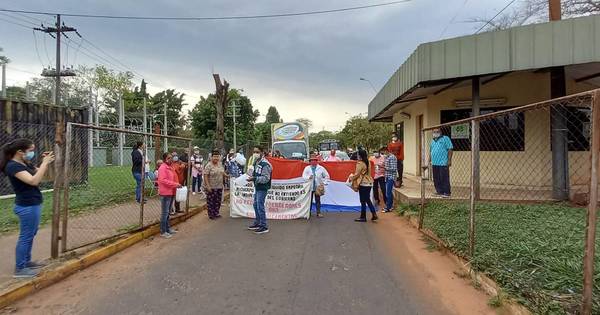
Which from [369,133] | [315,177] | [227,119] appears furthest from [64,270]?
[227,119]

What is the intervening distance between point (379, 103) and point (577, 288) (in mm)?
15307

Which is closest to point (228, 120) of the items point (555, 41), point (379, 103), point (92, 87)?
point (92, 87)

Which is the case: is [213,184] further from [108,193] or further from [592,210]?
[592,210]

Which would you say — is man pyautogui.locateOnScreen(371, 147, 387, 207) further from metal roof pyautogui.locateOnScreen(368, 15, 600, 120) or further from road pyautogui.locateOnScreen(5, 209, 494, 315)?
road pyautogui.locateOnScreen(5, 209, 494, 315)

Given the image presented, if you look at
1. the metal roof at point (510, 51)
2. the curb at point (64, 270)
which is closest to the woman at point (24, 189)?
the curb at point (64, 270)

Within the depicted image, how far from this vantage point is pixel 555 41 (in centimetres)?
872

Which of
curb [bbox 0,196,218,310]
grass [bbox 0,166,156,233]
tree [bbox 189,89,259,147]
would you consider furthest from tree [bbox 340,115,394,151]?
curb [bbox 0,196,218,310]

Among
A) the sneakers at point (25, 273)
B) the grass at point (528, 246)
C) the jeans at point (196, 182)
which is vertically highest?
the jeans at point (196, 182)

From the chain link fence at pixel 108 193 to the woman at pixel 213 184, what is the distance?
56 cm

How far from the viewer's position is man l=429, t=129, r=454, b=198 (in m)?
9.35

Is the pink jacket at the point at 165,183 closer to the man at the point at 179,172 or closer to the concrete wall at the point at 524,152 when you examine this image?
the man at the point at 179,172

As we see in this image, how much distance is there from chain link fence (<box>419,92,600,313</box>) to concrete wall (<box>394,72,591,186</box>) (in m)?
0.03

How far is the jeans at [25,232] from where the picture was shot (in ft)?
16.5

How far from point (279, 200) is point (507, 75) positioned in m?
7.40
